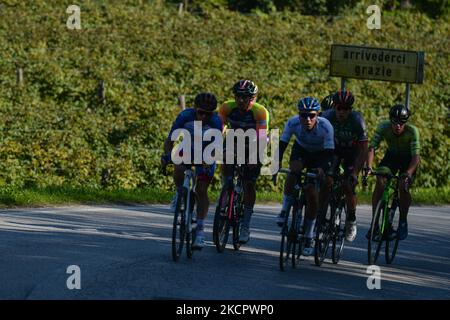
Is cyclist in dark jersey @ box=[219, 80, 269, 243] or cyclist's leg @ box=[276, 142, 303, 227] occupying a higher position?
cyclist in dark jersey @ box=[219, 80, 269, 243]

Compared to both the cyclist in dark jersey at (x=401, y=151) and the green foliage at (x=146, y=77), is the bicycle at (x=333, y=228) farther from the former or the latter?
the green foliage at (x=146, y=77)

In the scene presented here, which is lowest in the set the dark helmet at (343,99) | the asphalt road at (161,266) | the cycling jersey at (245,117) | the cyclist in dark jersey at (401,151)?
the asphalt road at (161,266)

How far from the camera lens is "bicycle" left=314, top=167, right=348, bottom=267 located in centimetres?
1247

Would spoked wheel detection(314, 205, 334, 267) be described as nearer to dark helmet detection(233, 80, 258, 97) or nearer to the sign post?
dark helmet detection(233, 80, 258, 97)

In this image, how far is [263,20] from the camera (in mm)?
47469

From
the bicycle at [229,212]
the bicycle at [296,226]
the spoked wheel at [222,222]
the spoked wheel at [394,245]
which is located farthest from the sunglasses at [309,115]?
the spoked wheel at [394,245]

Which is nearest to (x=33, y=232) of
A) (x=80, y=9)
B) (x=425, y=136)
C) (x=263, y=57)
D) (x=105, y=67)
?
(x=425, y=136)

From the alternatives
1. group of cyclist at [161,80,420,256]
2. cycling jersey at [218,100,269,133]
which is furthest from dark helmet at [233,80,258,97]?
cycling jersey at [218,100,269,133]

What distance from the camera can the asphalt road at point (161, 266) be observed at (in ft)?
32.4

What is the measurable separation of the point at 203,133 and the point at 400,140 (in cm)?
288

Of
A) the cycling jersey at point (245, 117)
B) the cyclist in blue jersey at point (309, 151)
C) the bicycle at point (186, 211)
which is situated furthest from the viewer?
the cycling jersey at point (245, 117)

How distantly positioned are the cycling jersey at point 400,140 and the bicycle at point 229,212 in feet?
5.99

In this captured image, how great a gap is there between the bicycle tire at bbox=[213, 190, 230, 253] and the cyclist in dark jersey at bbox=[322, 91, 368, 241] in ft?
4.58

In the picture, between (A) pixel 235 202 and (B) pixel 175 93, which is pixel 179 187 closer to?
(A) pixel 235 202
